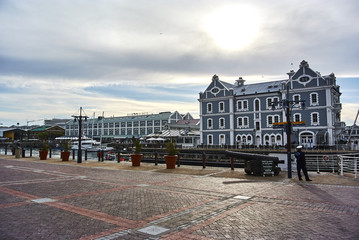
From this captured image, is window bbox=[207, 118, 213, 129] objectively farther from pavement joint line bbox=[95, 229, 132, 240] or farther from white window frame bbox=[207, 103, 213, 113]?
pavement joint line bbox=[95, 229, 132, 240]

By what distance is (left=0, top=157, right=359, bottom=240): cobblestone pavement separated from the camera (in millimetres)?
5887

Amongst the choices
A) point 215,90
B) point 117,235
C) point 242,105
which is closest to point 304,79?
point 242,105

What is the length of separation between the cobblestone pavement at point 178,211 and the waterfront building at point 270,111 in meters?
30.5

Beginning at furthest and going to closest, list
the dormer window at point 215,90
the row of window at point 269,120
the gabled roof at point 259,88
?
the dormer window at point 215,90, the gabled roof at point 259,88, the row of window at point 269,120

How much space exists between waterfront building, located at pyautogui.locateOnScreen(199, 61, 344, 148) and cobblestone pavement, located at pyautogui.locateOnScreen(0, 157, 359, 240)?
100 feet

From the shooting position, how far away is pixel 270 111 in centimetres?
4881

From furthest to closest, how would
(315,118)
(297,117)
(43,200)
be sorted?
(297,117) < (315,118) < (43,200)

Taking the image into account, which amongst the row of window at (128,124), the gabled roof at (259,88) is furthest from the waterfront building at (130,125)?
the gabled roof at (259,88)

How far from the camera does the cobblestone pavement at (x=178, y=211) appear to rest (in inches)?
A: 232

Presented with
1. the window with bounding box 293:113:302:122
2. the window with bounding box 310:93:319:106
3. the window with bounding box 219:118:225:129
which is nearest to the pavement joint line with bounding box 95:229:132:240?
the window with bounding box 293:113:302:122

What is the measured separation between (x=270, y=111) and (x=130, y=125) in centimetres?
6491

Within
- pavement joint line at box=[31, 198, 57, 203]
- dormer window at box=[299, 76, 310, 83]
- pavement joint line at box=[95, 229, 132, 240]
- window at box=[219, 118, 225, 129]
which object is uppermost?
dormer window at box=[299, 76, 310, 83]

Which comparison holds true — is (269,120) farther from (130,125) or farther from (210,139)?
(130,125)

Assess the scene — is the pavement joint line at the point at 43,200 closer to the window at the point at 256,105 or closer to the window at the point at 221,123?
the window at the point at 256,105
